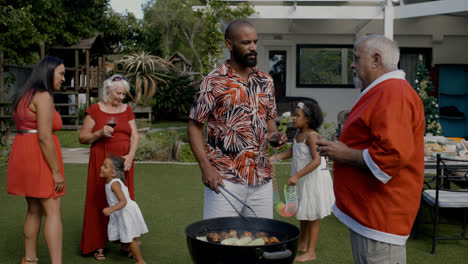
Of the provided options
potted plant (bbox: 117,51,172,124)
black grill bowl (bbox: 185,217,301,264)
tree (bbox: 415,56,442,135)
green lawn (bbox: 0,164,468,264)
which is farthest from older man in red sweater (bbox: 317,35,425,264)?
potted plant (bbox: 117,51,172,124)

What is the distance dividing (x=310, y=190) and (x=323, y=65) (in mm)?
10668

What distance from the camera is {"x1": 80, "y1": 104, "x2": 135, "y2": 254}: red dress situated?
4.84 meters

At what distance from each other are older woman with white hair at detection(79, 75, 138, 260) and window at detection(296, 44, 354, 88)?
34.7 ft

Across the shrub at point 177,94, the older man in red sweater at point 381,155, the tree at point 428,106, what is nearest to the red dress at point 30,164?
the older man in red sweater at point 381,155

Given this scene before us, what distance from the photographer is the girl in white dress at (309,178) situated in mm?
4617

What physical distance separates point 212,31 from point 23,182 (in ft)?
30.6

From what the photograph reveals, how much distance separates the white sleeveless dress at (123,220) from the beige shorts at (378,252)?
2571 mm

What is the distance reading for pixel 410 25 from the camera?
1434 cm

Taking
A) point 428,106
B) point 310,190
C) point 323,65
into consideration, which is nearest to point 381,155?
point 310,190

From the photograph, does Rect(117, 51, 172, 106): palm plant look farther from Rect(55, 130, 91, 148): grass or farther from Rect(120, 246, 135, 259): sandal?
Rect(120, 246, 135, 259): sandal

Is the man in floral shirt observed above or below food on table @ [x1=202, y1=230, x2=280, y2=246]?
above

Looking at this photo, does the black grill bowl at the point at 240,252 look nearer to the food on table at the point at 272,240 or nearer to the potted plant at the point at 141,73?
the food on table at the point at 272,240

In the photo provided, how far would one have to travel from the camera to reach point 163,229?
590cm

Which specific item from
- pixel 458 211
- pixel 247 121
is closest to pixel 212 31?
pixel 458 211
